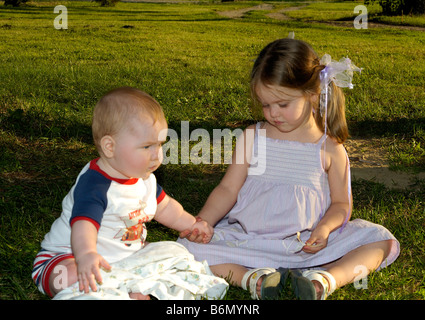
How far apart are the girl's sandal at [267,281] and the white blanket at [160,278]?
13 centimetres

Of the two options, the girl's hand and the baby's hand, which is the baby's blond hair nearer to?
the baby's hand

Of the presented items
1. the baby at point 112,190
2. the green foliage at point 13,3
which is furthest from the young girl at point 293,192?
the green foliage at point 13,3

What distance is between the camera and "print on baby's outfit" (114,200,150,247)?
8.34 feet

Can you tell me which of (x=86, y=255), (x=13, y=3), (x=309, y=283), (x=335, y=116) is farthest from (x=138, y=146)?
(x=13, y=3)

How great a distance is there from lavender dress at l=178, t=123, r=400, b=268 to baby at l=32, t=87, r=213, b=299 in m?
0.56

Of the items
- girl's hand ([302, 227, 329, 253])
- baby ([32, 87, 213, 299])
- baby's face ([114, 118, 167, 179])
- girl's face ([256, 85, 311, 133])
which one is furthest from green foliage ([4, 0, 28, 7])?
girl's hand ([302, 227, 329, 253])

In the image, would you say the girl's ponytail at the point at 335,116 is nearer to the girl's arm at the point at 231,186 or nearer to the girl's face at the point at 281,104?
the girl's face at the point at 281,104

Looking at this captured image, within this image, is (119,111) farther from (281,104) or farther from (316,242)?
(316,242)

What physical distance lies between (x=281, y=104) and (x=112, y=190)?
110cm

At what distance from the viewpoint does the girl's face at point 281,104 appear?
2957 mm

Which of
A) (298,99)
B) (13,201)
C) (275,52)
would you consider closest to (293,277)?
(298,99)

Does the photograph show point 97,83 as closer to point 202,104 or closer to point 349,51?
point 202,104

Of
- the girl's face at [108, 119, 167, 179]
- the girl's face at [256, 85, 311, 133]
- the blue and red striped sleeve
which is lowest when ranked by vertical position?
the blue and red striped sleeve

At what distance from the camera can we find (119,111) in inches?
94.2
